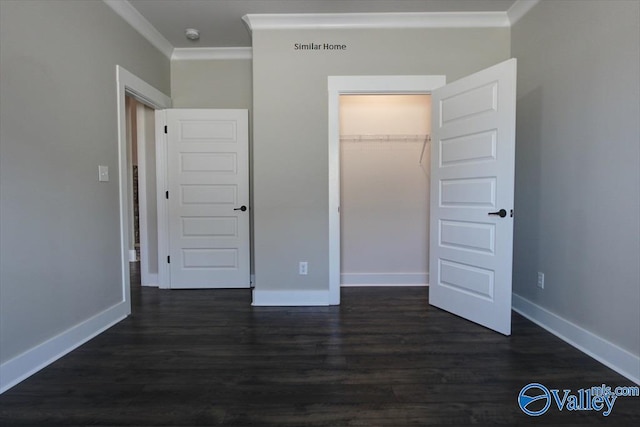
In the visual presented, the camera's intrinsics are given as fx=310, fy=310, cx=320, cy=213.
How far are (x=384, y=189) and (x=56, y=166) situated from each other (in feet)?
9.93

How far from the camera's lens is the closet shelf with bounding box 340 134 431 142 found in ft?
12.0

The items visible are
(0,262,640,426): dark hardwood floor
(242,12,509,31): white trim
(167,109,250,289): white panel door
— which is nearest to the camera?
(0,262,640,426): dark hardwood floor

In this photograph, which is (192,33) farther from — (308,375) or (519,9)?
(308,375)

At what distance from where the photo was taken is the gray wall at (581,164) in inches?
71.9

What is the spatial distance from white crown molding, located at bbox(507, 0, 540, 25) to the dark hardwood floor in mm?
2666

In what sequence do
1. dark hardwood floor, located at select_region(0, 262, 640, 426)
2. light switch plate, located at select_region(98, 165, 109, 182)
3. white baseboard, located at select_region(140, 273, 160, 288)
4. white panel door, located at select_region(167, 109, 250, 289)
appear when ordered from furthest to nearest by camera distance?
white baseboard, located at select_region(140, 273, 160, 288)
white panel door, located at select_region(167, 109, 250, 289)
light switch plate, located at select_region(98, 165, 109, 182)
dark hardwood floor, located at select_region(0, 262, 640, 426)

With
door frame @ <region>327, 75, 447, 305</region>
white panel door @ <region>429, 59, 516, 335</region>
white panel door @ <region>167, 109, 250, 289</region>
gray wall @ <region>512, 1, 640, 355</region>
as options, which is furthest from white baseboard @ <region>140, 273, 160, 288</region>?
gray wall @ <region>512, 1, 640, 355</region>

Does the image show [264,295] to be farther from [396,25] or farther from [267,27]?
[396,25]

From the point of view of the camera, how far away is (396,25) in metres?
2.93

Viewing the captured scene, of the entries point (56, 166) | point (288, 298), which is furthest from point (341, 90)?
point (56, 166)

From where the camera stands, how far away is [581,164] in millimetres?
2145

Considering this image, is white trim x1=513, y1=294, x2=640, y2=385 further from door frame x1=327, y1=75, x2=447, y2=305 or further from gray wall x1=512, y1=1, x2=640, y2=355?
door frame x1=327, y1=75, x2=447, y2=305

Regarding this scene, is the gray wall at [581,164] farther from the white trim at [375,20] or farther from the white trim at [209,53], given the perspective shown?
the white trim at [209,53]

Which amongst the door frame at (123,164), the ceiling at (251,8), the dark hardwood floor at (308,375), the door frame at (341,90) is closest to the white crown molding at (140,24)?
the ceiling at (251,8)
